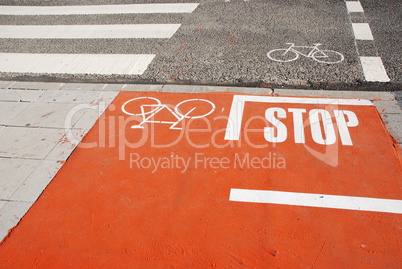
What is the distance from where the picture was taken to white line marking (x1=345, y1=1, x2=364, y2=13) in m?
10.2

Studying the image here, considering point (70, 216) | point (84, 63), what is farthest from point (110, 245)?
point (84, 63)

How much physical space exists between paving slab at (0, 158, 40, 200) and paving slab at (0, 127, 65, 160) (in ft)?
0.39

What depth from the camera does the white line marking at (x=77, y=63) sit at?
8.03 m

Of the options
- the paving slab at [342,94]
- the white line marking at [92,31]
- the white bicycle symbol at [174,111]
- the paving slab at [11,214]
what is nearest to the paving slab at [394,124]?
the paving slab at [342,94]

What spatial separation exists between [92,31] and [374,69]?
23.6ft

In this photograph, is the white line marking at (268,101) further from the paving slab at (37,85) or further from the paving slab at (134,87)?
the paving slab at (37,85)

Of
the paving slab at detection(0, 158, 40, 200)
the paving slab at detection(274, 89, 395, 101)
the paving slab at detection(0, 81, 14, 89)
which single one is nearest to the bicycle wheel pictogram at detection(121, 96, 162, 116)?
the paving slab at detection(0, 158, 40, 200)

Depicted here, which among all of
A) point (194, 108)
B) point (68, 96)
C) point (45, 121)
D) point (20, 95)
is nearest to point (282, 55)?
point (194, 108)

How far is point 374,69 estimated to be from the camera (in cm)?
745

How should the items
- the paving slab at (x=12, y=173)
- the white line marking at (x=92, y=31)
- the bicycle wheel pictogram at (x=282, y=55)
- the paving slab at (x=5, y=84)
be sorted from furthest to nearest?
the white line marking at (x=92, y=31) < the bicycle wheel pictogram at (x=282, y=55) < the paving slab at (x=5, y=84) < the paving slab at (x=12, y=173)

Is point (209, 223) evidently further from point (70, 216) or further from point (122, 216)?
point (70, 216)

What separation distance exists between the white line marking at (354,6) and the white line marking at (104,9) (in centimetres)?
453

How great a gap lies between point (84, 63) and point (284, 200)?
19.4 feet

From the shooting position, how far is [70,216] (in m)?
4.51
